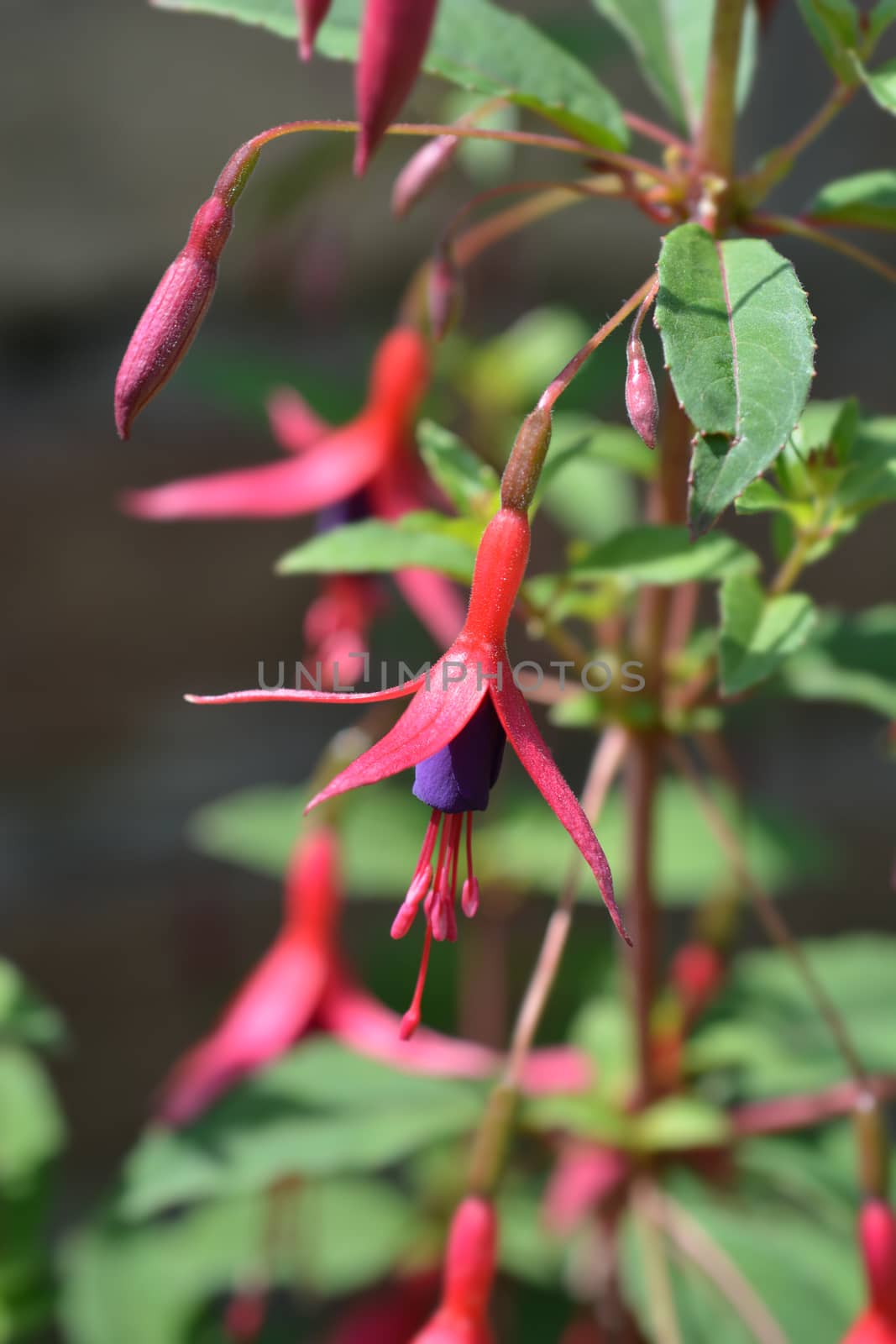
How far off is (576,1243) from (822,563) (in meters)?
0.78

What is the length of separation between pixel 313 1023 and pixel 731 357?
21.2 inches

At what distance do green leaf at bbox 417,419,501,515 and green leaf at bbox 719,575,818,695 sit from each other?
0.12 meters

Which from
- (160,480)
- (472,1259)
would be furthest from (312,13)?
(160,480)

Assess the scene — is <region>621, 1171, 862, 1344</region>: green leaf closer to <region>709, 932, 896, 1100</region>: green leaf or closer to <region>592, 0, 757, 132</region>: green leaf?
<region>709, 932, 896, 1100</region>: green leaf

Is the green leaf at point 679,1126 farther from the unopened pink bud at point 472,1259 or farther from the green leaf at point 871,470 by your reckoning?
the green leaf at point 871,470

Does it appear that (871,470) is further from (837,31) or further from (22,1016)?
(22,1016)

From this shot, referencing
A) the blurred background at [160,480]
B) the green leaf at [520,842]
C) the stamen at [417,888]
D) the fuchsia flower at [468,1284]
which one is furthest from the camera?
the blurred background at [160,480]

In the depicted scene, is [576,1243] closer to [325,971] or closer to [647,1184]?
[647,1184]

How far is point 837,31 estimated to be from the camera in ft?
1.69

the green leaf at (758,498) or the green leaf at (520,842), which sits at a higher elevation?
the green leaf at (758,498)

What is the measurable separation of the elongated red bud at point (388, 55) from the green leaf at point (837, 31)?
0.81ft

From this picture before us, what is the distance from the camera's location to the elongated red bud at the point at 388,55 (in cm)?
33

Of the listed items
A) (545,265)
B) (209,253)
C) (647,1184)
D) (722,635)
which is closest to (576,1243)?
(647,1184)

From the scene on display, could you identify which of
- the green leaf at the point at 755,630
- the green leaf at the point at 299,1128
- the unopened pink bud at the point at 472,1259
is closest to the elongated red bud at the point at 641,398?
the green leaf at the point at 755,630
